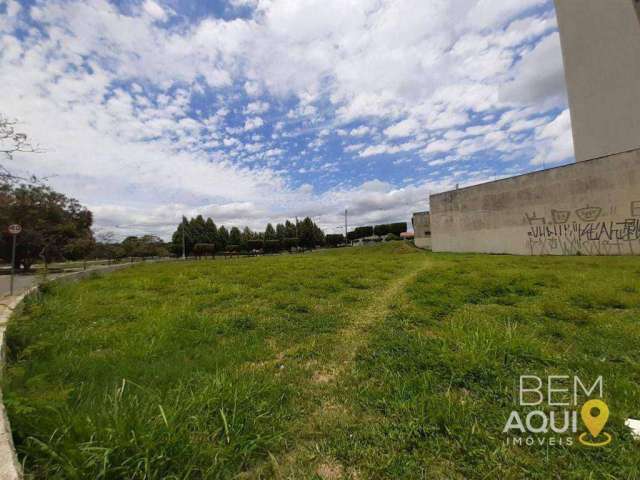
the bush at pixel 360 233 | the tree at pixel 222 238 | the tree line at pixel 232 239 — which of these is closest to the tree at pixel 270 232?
the tree line at pixel 232 239

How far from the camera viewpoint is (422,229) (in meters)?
32.2

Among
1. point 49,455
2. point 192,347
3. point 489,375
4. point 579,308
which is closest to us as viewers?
point 49,455

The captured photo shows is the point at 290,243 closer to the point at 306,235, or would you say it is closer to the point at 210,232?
the point at 306,235

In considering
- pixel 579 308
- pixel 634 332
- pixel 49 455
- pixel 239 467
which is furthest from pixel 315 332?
pixel 579 308

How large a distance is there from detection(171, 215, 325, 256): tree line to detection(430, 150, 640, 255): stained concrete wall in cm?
3983

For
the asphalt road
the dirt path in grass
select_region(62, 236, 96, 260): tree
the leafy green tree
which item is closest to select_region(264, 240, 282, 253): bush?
the leafy green tree

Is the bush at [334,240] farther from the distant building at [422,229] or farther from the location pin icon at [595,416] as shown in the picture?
the location pin icon at [595,416]

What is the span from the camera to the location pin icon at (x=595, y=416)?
198 cm

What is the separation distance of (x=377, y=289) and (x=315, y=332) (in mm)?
3459

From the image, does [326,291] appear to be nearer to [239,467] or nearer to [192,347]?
[192,347]

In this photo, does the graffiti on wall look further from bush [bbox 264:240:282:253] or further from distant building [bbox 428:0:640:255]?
bush [bbox 264:240:282:253]

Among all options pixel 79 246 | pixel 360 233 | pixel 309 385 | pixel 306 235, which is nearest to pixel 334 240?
pixel 360 233

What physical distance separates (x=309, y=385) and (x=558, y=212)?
20.3 metres

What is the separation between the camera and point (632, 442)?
1.82 metres
